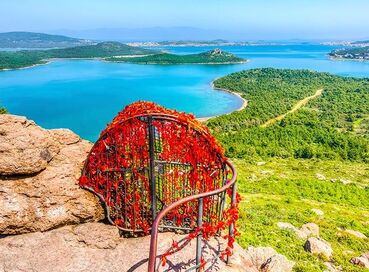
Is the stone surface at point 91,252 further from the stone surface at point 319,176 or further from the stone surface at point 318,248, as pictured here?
the stone surface at point 319,176

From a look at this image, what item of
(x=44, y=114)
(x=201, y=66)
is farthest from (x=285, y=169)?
(x=201, y=66)

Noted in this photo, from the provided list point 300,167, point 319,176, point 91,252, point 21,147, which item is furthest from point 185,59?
point 91,252

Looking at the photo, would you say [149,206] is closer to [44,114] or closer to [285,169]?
[285,169]

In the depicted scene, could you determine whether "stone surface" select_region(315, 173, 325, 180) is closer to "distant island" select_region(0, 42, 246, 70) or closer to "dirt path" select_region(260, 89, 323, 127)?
"dirt path" select_region(260, 89, 323, 127)

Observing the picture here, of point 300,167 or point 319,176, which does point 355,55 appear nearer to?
point 300,167

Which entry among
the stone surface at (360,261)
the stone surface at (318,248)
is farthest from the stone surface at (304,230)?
the stone surface at (360,261)

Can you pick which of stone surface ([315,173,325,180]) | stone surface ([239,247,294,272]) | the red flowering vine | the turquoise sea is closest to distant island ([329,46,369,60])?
the turquoise sea
